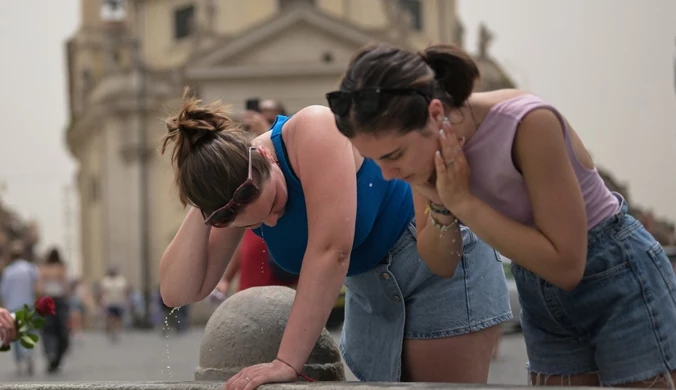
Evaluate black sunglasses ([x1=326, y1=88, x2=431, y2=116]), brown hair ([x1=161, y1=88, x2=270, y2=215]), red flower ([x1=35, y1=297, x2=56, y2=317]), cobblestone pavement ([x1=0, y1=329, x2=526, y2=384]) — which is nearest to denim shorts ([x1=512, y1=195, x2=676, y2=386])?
black sunglasses ([x1=326, y1=88, x2=431, y2=116])

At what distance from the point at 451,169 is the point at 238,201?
2.50ft

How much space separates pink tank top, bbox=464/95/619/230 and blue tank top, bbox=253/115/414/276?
0.67 metres

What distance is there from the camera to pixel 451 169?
2.95m

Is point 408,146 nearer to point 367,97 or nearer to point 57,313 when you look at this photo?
point 367,97

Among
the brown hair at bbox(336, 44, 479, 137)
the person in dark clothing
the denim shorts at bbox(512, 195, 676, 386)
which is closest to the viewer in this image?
the brown hair at bbox(336, 44, 479, 137)

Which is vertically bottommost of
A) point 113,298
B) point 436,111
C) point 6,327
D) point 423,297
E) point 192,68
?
point 113,298

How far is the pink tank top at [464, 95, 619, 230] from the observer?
2953 millimetres

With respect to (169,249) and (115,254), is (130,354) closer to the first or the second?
(169,249)

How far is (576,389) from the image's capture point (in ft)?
9.23

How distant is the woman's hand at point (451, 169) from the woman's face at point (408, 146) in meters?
0.02

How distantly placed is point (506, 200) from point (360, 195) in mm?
728

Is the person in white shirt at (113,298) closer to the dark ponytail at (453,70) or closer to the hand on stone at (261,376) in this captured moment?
the hand on stone at (261,376)

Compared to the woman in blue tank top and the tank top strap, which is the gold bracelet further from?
the tank top strap

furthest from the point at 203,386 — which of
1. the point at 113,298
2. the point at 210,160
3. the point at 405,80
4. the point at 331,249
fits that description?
the point at 113,298
